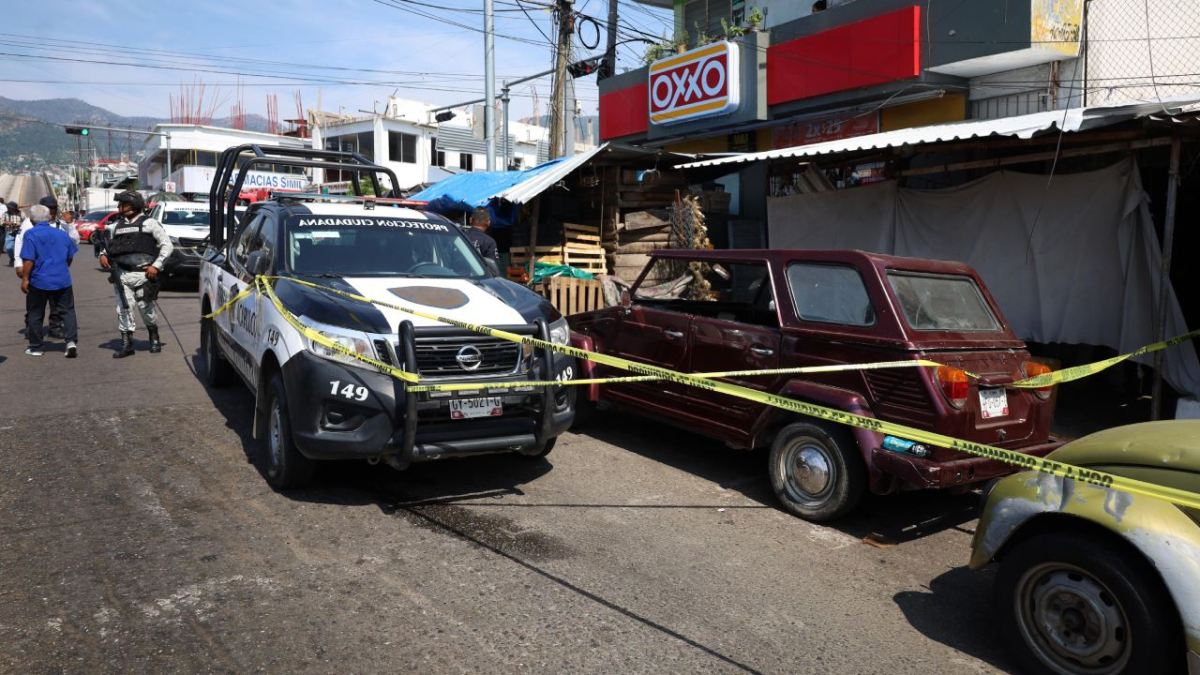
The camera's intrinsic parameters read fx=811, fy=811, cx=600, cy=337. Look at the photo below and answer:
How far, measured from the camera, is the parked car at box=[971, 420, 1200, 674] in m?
2.86

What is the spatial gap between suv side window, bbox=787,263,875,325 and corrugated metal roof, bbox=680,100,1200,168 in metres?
2.82

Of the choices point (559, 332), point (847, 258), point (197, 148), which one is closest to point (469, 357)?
point (559, 332)

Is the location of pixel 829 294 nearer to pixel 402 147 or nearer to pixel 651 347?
pixel 651 347

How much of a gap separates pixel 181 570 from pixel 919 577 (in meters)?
3.75

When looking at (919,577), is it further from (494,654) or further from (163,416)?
(163,416)

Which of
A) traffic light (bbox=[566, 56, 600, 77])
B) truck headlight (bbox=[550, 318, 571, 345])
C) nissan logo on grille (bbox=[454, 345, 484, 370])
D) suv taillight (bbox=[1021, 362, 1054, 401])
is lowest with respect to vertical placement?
suv taillight (bbox=[1021, 362, 1054, 401])

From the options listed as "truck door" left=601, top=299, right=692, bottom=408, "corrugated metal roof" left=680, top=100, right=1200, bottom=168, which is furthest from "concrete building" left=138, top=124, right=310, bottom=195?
"truck door" left=601, top=299, right=692, bottom=408

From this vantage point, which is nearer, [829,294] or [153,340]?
[829,294]

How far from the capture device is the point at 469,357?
4.91 metres

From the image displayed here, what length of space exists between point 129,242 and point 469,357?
6342mm

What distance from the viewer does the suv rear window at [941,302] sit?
5.11 m

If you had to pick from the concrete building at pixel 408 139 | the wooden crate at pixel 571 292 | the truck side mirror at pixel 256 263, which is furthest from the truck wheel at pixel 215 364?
the concrete building at pixel 408 139

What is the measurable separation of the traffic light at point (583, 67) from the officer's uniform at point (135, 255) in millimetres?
13043

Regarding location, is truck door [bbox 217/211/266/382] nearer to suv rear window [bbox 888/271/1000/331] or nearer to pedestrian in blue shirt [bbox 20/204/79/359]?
pedestrian in blue shirt [bbox 20/204/79/359]
